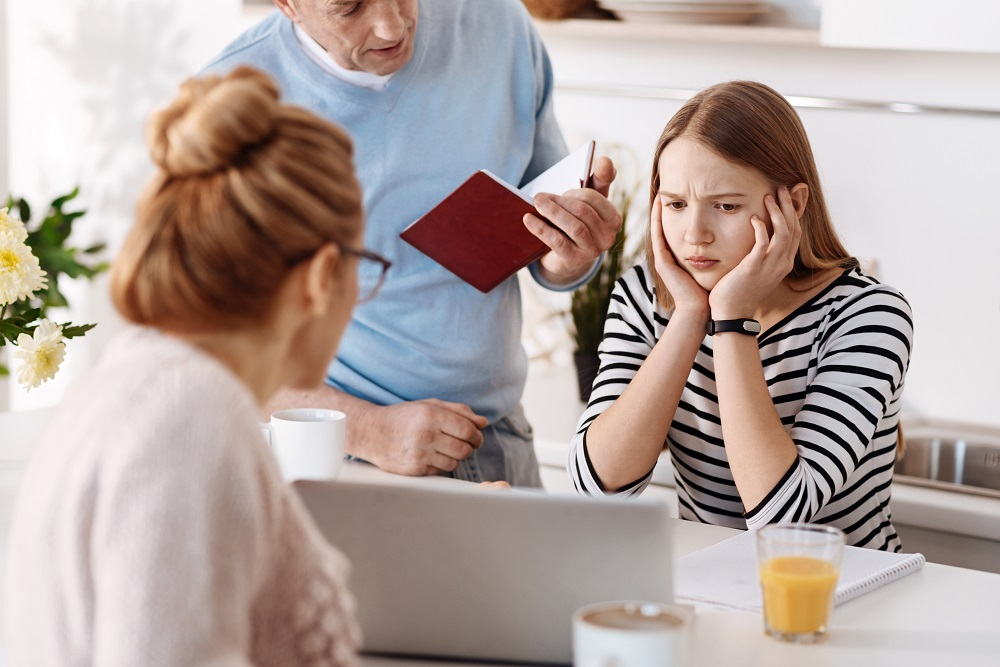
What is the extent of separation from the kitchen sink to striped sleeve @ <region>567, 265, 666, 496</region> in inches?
32.7

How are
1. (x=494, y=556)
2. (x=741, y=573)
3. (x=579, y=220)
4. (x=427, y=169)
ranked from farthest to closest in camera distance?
(x=427, y=169) < (x=579, y=220) < (x=741, y=573) < (x=494, y=556)

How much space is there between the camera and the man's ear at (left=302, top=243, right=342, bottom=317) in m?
0.81

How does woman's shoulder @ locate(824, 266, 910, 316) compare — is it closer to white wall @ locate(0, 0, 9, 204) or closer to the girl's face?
the girl's face

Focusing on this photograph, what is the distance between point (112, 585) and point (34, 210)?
121 inches

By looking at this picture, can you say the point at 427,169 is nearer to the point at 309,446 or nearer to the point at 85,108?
the point at 309,446

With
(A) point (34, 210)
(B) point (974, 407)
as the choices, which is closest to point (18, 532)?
(B) point (974, 407)

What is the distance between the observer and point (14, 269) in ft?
4.72

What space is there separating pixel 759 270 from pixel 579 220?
0.83 ft

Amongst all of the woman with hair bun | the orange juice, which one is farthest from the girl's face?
the woman with hair bun

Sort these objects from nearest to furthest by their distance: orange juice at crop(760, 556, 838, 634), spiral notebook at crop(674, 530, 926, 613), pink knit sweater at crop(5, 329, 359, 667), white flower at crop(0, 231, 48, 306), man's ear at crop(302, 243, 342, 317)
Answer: pink knit sweater at crop(5, 329, 359, 667), man's ear at crop(302, 243, 342, 317), orange juice at crop(760, 556, 838, 634), spiral notebook at crop(674, 530, 926, 613), white flower at crop(0, 231, 48, 306)

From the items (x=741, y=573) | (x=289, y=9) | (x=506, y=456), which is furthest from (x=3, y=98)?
(x=741, y=573)

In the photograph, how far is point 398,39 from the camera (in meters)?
1.71

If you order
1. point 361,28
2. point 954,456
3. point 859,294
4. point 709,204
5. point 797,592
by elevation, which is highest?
point 361,28

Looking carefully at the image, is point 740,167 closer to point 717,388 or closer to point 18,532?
point 717,388
